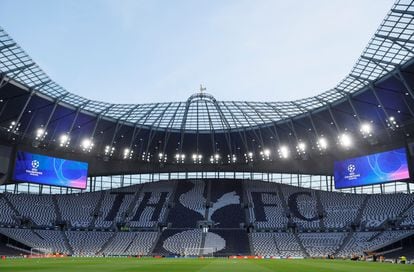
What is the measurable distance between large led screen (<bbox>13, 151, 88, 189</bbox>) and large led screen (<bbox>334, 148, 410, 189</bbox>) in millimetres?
47055

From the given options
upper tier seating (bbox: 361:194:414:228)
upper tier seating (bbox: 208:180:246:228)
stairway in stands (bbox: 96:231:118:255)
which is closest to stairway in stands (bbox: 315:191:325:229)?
upper tier seating (bbox: 361:194:414:228)

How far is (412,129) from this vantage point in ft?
206

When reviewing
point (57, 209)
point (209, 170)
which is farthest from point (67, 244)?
point (209, 170)

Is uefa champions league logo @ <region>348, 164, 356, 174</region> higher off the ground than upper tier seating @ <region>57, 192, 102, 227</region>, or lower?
higher

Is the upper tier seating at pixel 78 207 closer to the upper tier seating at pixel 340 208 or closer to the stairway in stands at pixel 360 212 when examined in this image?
the upper tier seating at pixel 340 208

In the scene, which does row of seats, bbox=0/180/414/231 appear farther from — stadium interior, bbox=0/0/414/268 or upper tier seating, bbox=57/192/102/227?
stadium interior, bbox=0/0/414/268

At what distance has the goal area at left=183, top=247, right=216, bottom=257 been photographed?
223ft

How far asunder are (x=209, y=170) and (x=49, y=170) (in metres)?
35.4

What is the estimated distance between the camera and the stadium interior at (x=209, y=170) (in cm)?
6159

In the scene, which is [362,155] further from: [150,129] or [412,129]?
[150,129]

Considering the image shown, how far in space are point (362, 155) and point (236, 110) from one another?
2362 centimetres

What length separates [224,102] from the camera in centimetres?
6931

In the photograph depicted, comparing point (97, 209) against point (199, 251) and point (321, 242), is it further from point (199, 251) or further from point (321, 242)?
point (321, 242)

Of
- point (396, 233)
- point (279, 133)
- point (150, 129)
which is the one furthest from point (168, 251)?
point (396, 233)
